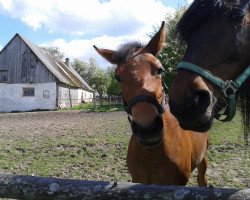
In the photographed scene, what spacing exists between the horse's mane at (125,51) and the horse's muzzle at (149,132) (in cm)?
94

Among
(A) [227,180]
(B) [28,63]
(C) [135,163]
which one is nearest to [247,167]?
(A) [227,180]

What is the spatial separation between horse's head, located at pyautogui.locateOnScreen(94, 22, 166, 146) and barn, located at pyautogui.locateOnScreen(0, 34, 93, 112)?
33399 millimetres

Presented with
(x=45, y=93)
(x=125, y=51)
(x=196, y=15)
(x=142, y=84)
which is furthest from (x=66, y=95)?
(x=196, y=15)

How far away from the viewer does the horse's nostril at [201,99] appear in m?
2.49

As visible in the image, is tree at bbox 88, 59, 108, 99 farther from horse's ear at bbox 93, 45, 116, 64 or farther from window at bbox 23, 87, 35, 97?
horse's ear at bbox 93, 45, 116, 64

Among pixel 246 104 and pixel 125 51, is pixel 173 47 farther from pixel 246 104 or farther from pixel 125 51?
pixel 246 104

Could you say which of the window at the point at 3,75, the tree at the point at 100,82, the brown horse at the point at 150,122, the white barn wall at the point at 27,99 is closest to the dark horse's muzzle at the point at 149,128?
the brown horse at the point at 150,122

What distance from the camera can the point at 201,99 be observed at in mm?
2529

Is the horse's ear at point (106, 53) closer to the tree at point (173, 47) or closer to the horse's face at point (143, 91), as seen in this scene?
the horse's face at point (143, 91)

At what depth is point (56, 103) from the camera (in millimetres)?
37531

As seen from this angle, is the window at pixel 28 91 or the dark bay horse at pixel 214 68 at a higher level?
the window at pixel 28 91

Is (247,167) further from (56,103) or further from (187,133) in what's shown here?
(56,103)

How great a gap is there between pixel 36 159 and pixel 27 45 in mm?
32244

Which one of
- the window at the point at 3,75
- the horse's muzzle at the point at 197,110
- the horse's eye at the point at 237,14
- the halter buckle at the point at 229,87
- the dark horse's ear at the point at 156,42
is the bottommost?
the horse's muzzle at the point at 197,110
